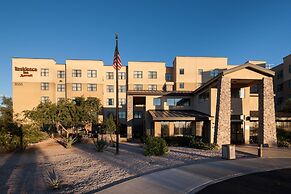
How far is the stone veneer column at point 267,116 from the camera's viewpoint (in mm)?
19881

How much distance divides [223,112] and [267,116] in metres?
4.96

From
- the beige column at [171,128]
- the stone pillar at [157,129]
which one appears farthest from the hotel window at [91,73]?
the beige column at [171,128]

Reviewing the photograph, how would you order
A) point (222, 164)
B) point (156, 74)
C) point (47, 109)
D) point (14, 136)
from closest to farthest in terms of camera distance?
point (222, 164) < point (14, 136) < point (47, 109) < point (156, 74)

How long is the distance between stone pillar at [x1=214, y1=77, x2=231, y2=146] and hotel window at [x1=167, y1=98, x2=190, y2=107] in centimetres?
731

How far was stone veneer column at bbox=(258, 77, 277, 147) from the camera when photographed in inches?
783

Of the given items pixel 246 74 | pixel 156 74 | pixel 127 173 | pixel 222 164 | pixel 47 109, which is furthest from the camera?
pixel 156 74

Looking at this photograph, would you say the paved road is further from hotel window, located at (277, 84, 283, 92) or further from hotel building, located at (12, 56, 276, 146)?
hotel window, located at (277, 84, 283, 92)

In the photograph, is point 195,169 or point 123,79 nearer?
point 195,169

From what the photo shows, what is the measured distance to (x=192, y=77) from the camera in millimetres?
41594

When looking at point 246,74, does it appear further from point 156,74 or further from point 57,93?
point 57,93

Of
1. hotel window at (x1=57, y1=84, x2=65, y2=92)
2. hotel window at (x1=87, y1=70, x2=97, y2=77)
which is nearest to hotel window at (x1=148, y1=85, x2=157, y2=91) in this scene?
hotel window at (x1=87, y1=70, x2=97, y2=77)

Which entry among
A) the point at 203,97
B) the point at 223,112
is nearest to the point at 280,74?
the point at 203,97

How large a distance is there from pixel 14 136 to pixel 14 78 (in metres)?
27.6

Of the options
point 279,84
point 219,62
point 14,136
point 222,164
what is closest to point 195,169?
point 222,164
